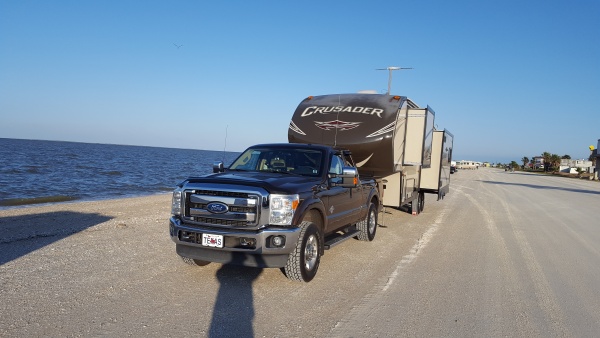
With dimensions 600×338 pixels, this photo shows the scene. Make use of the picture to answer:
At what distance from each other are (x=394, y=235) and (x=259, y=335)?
6.27 meters

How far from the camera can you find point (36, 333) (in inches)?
156

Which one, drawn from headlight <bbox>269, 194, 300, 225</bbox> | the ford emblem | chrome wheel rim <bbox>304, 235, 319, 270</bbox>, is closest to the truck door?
chrome wheel rim <bbox>304, 235, 319, 270</bbox>

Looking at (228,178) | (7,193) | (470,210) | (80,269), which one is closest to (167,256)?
(80,269)

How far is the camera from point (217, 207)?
18.0ft

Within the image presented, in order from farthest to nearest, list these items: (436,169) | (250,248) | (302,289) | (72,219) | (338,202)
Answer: (436,169) < (72,219) < (338,202) < (302,289) < (250,248)

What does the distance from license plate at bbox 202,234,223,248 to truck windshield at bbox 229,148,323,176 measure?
180 cm

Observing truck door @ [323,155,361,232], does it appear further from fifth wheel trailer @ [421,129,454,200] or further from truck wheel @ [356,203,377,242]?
fifth wheel trailer @ [421,129,454,200]

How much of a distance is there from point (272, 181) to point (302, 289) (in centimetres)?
143

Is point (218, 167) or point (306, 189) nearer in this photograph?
point (306, 189)

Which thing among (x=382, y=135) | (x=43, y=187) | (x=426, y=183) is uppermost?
(x=382, y=135)

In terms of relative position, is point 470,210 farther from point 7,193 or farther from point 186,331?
point 7,193

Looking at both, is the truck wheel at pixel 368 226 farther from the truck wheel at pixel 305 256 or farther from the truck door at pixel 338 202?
the truck wheel at pixel 305 256

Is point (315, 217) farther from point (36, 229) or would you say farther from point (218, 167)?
point (36, 229)

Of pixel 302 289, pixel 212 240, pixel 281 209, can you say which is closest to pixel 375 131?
pixel 281 209
